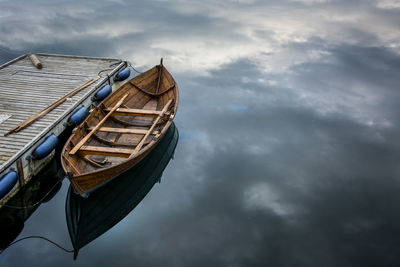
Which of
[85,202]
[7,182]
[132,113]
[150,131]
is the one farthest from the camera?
[132,113]

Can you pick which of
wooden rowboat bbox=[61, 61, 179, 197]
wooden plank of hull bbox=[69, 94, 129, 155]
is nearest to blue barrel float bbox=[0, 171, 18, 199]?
wooden rowboat bbox=[61, 61, 179, 197]

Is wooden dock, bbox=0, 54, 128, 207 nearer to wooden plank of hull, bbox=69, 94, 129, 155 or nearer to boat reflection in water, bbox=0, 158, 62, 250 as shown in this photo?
boat reflection in water, bbox=0, 158, 62, 250

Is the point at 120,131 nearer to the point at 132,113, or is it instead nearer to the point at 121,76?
the point at 132,113

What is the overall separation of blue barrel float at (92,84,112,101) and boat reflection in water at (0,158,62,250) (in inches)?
136

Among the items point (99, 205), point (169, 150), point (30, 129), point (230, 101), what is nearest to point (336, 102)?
point (230, 101)

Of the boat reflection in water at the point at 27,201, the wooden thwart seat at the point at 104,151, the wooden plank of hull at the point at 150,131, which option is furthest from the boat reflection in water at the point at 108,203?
the wooden plank of hull at the point at 150,131

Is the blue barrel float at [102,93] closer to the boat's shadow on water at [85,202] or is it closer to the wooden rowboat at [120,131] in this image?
the wooden rowboat at [120,131]

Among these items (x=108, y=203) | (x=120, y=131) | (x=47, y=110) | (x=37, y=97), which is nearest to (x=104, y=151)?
(x=120, y=131)

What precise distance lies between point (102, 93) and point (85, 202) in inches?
226

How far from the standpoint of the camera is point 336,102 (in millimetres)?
18250

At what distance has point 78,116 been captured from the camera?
535 inches

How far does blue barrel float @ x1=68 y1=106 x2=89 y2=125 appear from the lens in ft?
44.2

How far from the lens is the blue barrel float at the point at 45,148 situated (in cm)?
1146

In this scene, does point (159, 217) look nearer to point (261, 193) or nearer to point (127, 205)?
point (127, 205)
